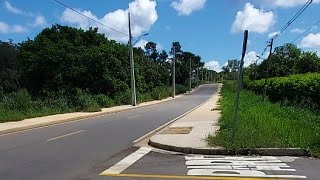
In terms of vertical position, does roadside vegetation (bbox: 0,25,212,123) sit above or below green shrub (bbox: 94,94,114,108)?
above

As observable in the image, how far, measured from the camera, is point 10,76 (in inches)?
2817

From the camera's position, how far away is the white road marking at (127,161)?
966cm

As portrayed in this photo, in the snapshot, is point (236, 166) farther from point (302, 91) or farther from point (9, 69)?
point (9, 69)

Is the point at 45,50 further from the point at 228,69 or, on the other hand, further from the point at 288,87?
the point at 228,69

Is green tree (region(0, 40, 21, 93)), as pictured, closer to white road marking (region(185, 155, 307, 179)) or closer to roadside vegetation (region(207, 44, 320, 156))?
roadside vegetation (region(207, 44, 320, 156))

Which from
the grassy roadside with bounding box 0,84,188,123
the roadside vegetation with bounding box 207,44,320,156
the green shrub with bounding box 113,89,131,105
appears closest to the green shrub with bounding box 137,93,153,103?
the green shrub with bounding box 113,89,131,105

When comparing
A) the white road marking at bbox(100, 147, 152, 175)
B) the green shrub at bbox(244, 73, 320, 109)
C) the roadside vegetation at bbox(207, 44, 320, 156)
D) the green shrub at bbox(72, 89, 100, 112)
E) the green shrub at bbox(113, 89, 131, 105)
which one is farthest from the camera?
the green shrub at bbox(113, 89, 131, 105)

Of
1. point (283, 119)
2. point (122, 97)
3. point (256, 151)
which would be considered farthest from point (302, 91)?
point (122, 97)

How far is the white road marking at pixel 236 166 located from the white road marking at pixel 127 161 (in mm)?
1315

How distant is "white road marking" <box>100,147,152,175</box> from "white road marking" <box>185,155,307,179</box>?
1.32m

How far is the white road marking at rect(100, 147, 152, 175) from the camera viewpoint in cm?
966

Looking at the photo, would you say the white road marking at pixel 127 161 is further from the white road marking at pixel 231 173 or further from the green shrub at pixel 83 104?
the green shrub at pixel 83 104

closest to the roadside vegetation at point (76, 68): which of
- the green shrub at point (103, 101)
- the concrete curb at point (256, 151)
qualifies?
the green shrub at point (103, 101)

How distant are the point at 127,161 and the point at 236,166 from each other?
2667mm
